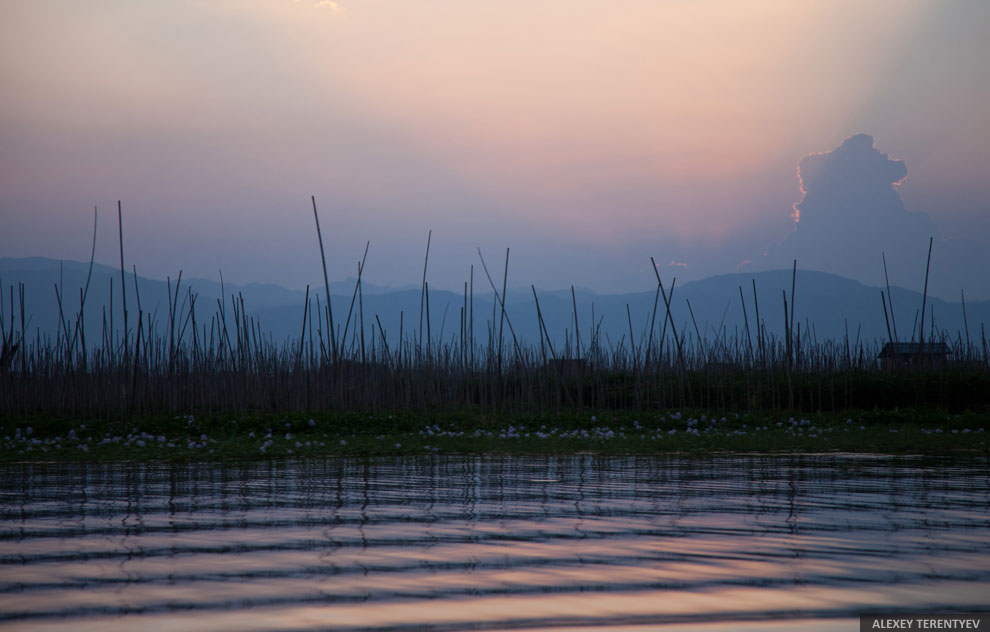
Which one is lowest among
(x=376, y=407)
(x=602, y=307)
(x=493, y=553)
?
(x=493, y=553)

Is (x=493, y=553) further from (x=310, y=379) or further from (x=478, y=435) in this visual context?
(x=310, y=379)

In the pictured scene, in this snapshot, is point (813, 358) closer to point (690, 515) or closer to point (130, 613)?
point (690, 515)

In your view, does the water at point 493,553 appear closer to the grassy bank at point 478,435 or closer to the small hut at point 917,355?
the grassy bank at point 478,435

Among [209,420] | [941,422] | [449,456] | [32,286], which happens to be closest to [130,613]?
[449,456]

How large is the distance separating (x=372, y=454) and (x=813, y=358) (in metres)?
9.11

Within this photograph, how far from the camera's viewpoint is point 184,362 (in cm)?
1062

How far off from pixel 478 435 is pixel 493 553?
5853mm

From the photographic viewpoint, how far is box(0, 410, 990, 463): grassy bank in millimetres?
6914

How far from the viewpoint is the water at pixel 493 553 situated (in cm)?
191

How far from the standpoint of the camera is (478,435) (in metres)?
8.41

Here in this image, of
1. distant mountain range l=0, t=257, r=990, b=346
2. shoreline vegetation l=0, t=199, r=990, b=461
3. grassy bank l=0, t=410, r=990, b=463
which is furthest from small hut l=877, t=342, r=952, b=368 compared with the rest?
distant mountain range l=0, t=257, r=990, b=346

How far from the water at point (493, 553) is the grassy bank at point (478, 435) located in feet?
7.30

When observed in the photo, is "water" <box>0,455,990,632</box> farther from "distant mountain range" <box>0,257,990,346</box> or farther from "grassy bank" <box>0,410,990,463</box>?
"distant mountain range" <box>0,257,990,346</box>

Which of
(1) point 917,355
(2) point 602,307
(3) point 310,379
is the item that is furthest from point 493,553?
(2) point 602,307
